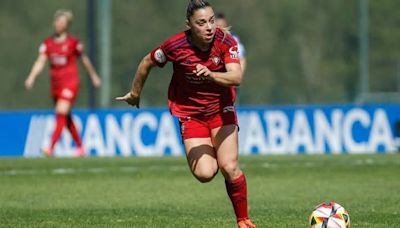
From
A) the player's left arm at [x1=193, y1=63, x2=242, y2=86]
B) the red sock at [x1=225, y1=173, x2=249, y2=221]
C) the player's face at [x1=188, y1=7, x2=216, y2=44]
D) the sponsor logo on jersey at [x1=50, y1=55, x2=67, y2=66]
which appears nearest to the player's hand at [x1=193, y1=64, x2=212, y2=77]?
the player's left arm at [x1=193, y1=63, x2=242, y2=86]

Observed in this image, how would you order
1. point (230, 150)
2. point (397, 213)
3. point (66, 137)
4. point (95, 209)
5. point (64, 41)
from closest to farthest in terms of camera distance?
point (230, 150) < point (397, 213) < point (95, 209) < point (64, 41) < point (66, 137)

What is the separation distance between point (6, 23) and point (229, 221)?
21.7 m

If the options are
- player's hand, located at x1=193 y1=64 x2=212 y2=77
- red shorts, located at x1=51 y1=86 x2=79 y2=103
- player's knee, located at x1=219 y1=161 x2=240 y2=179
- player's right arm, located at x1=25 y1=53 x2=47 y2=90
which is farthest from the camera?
red shorts, located at x1=51 y1=86 x2=79 y2=103

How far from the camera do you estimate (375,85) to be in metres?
29.2

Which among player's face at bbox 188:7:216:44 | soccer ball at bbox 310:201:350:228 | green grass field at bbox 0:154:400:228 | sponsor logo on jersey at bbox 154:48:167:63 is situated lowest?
green grass field at bbox 0:154:400:228

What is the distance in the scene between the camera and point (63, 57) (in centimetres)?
2128

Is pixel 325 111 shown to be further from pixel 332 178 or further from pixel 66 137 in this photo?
pixel 332 178

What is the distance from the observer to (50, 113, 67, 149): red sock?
20312 mm

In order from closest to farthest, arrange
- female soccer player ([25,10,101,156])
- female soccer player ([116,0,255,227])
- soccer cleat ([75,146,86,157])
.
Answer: female soccer player ([116,0,255,227]) < female soccer player ([25,10,101,156]) < soccer cleat ([75,146,86,157])

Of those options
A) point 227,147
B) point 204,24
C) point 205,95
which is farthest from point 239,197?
point 204,24

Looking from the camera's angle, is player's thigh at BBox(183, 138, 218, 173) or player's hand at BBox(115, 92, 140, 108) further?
player's hand at BBox(115, 92, 140, 108)

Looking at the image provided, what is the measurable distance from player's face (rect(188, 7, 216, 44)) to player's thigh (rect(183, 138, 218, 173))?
1.01 metres

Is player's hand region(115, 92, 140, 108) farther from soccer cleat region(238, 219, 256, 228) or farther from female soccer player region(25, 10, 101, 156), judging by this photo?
female soccer player region(25, 10, 101, 156)

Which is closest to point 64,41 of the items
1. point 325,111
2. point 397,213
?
point 325,111
